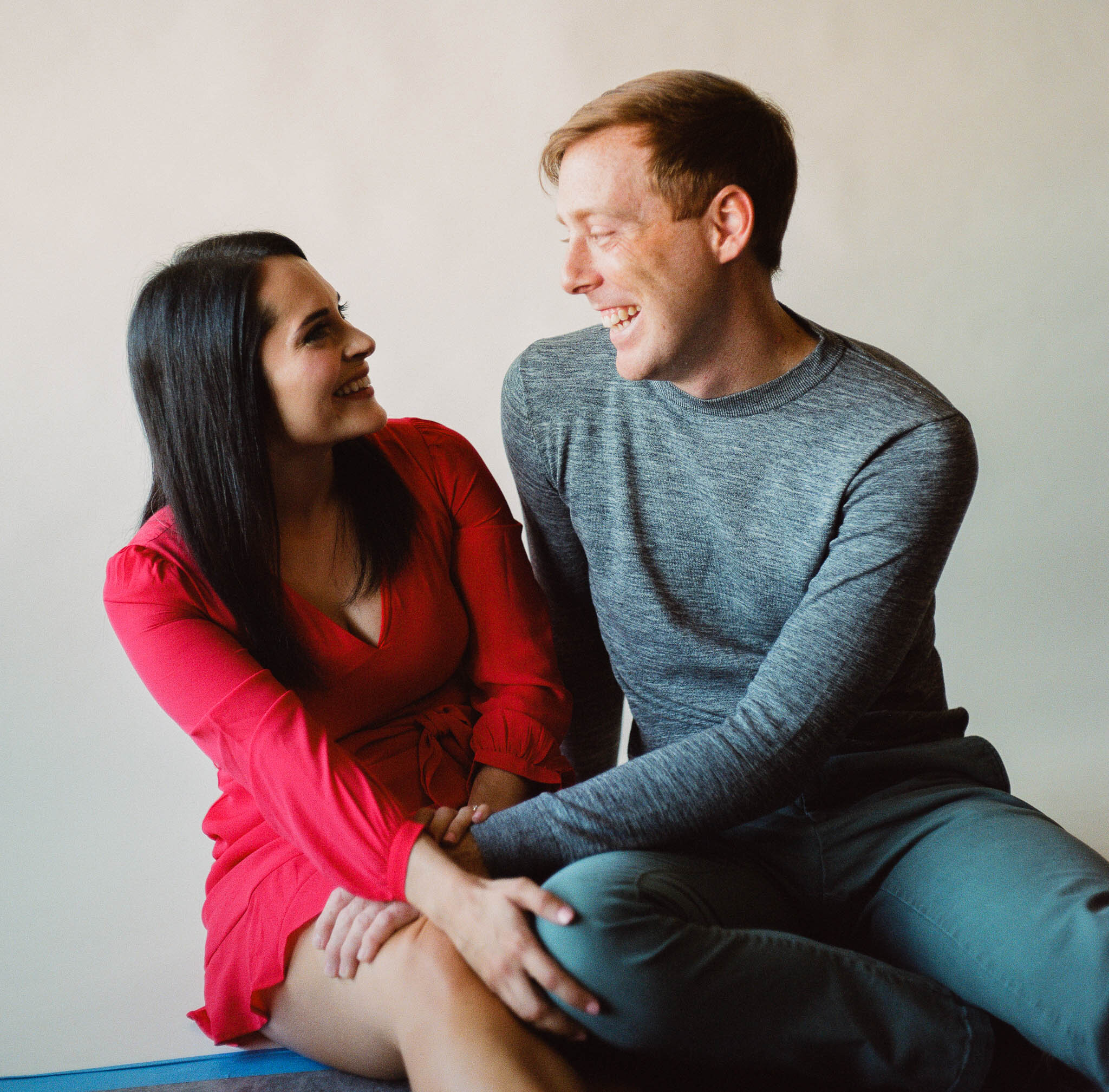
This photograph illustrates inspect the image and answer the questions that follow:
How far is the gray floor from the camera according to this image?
5.04 ft

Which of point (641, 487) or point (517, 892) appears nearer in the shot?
point (517, 892)

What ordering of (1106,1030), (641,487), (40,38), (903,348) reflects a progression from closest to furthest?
(1106,1030) < (641,487) < (40,38) < (903,348)

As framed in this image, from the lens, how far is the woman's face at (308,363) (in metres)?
1.55

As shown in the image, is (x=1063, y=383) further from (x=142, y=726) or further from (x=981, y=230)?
(x=142, y=726)

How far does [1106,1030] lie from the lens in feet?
4.10

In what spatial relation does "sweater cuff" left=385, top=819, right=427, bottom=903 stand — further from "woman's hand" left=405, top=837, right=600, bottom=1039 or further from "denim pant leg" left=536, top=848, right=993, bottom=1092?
"denim pant leg" left=536, top=848, right=993, bottom=1092

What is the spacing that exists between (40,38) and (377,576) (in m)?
1.47

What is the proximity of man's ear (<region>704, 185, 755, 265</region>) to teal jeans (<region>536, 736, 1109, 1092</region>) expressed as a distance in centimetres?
78

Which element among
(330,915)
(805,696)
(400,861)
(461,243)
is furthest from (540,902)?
(461,243)

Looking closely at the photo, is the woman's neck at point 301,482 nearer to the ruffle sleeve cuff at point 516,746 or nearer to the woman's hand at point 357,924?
the ruffle sleeve cuff at point 516,746

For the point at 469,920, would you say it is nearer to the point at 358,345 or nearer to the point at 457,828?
the point at 457,828

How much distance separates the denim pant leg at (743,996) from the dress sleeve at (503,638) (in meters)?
0.32

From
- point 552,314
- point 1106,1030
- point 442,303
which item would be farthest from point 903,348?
point 1106,1030

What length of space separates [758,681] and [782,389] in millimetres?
404
